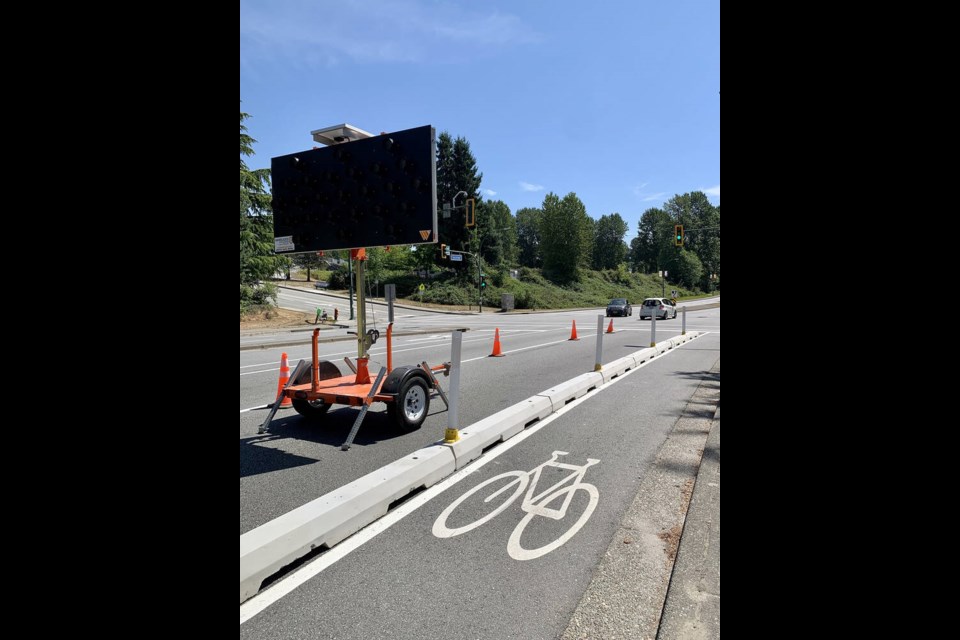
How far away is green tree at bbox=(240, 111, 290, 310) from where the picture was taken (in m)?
32.5

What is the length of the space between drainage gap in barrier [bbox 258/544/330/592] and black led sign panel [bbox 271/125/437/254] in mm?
2976

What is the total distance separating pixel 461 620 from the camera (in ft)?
8.83

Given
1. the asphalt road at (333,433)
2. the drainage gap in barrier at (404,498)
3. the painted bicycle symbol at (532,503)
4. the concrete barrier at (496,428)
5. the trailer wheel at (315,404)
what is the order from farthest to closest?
the trailer wheel at (315,404), the concrete barrier at (496,428), the asphalt road at (333,433), the drainage gap in barrier at (404,498), the painted bicycle symbol at (532,503)

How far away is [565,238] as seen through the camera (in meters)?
81.7

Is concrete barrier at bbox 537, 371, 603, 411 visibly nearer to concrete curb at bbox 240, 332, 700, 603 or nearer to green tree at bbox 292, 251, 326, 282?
concrete curb at bbox 240, 332, 700, 603

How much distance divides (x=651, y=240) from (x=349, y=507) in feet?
404

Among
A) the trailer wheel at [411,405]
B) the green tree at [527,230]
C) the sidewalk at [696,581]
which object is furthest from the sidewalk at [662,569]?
the green tree at [527,230]

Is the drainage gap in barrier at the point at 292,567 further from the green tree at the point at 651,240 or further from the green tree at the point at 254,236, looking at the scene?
the green tree at the point at 651,240

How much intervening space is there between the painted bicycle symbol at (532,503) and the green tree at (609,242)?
11614cm

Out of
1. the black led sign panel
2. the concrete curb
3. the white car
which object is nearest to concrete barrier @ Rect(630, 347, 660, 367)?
the concrete curb

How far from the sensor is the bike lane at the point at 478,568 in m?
2.67

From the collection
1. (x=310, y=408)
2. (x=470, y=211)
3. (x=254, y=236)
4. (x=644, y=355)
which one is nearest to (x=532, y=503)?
(x=310, y=408)
